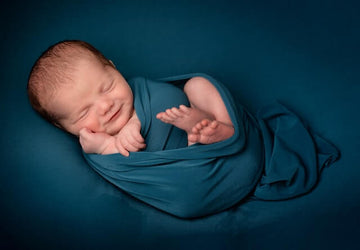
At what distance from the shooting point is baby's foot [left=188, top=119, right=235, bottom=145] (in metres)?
1.02

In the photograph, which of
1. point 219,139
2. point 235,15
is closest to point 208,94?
point 219,139

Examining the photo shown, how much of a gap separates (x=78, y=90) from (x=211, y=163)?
47cm

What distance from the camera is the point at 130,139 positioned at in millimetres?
1161

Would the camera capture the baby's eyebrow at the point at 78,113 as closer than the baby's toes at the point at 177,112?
No

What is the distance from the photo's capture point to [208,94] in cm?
120

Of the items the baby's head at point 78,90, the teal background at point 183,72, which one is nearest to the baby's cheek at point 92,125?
→ the baby's head at point 78,90

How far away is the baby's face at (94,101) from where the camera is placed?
3.72 feet

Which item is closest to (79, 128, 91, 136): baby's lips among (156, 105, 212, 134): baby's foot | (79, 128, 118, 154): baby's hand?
(79, 128, 118, 154): baby's hand

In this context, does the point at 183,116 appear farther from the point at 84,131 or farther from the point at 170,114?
the point at 84,131

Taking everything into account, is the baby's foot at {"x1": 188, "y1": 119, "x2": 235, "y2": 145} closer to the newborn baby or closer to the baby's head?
the newborn baby

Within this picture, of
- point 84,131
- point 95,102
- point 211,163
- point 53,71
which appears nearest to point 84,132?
point 84,131

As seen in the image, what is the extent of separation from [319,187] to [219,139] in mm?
373

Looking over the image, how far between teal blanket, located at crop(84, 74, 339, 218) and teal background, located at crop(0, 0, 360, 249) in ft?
0.16

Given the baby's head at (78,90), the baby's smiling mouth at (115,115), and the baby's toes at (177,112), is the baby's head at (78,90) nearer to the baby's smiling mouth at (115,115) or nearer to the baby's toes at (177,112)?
the baby's smiling mouth at (115,115)
